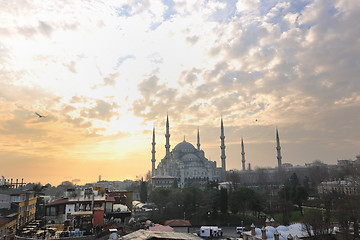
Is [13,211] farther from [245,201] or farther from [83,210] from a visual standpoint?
[245,201]

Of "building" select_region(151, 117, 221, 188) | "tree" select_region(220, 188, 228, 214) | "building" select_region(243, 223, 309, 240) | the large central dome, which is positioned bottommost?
"building" select_region(243, 223, 309, 240)

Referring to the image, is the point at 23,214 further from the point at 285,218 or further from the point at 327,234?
the point at 285,218

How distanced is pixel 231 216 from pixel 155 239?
100 feet

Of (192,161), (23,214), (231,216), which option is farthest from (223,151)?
(23,214)

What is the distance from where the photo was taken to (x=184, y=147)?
294 feet

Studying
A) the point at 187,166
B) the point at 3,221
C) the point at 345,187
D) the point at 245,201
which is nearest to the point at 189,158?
the point at 187,166

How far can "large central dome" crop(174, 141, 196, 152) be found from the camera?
292 feet

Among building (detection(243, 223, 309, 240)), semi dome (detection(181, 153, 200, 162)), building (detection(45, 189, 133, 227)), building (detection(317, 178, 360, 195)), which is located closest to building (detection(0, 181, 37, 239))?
building (detection(45, 189, 133, 227))

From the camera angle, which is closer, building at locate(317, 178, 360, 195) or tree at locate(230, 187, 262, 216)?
building at locate(317, 178, 360, 195)

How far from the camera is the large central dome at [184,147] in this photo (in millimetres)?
88850

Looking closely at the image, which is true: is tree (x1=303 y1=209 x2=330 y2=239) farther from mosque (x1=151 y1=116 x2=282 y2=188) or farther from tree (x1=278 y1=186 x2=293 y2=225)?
mosque (x1=151 y1=116 x2=282 y2=188)

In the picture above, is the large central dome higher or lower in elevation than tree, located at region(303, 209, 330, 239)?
higher

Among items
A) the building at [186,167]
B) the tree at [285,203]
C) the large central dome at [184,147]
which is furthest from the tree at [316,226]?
the large central dome at [184,147]

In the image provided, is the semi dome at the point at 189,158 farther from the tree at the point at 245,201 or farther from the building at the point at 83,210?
the building at the point at 83,210
